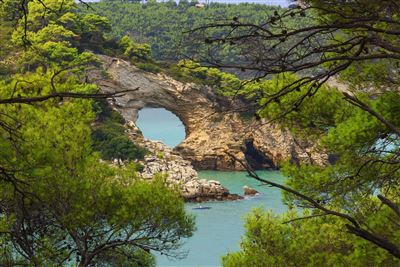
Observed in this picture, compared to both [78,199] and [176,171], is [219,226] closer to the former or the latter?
[176,171]

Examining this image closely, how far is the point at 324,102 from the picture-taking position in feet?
40.6

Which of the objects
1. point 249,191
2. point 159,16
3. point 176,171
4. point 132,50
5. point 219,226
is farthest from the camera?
point 159,16

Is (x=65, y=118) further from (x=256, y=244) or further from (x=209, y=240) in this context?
(x=209, y=240)

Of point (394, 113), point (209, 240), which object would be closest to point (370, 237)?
point (394, 113)

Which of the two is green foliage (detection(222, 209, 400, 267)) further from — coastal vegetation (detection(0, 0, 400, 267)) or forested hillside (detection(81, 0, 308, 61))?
forested hillside (detection(81, 0, 308, 61))

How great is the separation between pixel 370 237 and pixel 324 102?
417 inches

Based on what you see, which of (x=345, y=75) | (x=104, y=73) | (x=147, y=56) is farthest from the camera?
(x=147, y=56)

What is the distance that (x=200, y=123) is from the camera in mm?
65500

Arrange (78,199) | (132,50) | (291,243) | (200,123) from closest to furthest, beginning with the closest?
(291,243) < (78,199) < (132,50) < (200,123)

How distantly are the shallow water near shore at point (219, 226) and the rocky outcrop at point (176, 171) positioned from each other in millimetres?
1546

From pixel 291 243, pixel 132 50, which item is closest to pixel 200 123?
pixel 132 50

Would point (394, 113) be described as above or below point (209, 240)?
below

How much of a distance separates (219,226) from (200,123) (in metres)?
27.4

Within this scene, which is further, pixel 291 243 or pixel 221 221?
pixel 221 221
